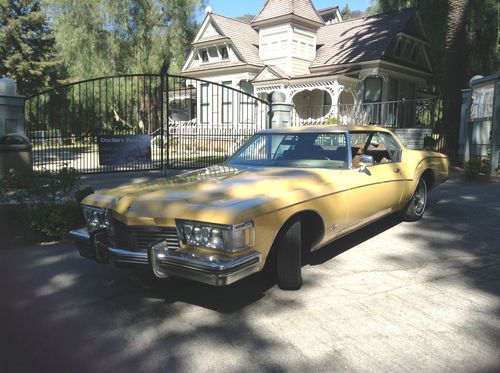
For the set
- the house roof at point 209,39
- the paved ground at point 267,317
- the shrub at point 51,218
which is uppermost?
the house roof at point 209,39

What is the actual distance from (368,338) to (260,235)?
43.5 inches

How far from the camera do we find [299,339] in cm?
319

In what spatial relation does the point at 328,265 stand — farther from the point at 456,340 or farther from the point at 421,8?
the point at 421,8

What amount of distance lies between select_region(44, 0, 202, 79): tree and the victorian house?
186cm

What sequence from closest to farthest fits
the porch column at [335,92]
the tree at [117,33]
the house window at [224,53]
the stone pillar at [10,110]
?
1. the stone pillar at [10,110]
2. the porch column at [335,92]
3. the tree at [117,33]
4. the house window at [224,53]

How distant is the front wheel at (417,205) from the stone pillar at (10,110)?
23.6ft

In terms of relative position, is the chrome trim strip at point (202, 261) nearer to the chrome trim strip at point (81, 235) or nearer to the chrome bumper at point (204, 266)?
the chrome bumper at point (204, 266)

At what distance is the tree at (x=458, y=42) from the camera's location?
48.0 feet

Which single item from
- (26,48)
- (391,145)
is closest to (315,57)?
(391,145)

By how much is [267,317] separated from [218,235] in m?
0.85

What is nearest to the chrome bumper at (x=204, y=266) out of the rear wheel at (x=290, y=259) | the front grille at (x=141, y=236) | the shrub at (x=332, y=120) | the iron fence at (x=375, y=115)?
the front grille at (x=141, y=236)

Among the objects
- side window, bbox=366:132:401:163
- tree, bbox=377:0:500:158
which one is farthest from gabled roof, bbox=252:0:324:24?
side window, bbox=366:132:401:163

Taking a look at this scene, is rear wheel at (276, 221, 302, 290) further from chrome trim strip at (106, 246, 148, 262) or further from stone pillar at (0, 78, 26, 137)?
stone pillar at (0, 78, 26, 137)

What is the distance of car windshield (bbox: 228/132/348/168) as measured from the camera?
4.92m
